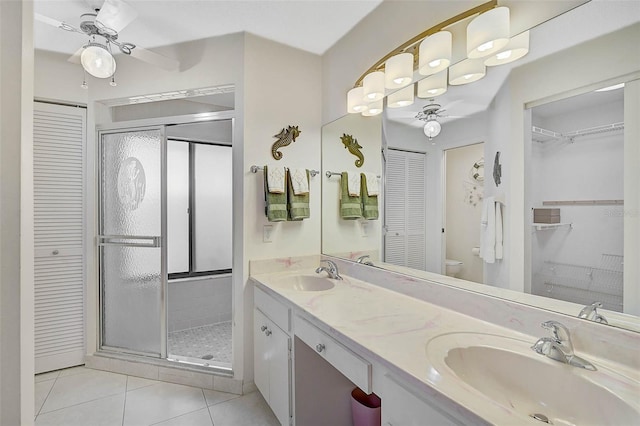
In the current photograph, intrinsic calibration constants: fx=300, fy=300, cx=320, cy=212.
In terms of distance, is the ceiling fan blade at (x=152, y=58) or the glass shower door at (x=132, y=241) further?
the glass shower door at (x=132, y=241)

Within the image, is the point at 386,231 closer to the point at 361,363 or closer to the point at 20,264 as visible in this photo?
the point at 361,363

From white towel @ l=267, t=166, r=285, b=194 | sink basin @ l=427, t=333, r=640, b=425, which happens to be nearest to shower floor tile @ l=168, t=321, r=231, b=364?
white towel @ l=267, t=166, r=285, b=194

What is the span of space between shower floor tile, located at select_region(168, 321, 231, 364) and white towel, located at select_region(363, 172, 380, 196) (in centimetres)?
183

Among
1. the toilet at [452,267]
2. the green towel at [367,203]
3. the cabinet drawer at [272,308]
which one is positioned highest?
the green towel at [367,203]

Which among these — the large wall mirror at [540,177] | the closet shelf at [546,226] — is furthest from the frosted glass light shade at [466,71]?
the closet shelf at [546,226]

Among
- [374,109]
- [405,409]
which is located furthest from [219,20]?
[405,409]

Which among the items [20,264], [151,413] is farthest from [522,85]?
[151,413]

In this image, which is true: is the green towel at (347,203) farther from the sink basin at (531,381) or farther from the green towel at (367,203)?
the sink basin at (531,381)

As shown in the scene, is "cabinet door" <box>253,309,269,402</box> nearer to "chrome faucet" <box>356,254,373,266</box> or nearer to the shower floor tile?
the shower floor tile

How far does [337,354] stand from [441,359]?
43cm

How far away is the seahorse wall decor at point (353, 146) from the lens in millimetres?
2193

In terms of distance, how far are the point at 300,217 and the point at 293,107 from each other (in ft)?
2.84

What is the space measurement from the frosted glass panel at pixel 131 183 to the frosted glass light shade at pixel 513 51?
7.65 feet

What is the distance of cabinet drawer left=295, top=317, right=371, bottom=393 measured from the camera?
1065mm
